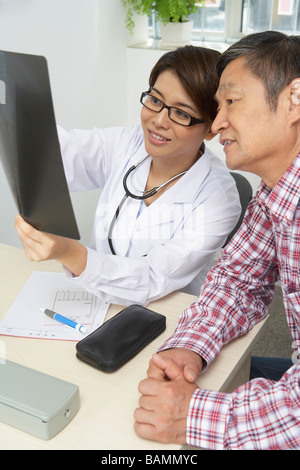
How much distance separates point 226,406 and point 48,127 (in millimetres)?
560

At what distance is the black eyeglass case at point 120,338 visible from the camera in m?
1.01

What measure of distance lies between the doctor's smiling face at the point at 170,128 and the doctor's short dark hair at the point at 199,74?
0.05 ft

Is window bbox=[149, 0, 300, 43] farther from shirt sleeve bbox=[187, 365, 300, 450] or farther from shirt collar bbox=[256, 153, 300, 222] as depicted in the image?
shirt sleeve bbox=[187, 365, 300, 450]

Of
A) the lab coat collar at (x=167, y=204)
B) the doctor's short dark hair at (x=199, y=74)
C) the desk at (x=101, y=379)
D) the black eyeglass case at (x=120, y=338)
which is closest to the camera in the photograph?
the desk at (x=101, y=379)

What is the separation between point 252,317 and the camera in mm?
1197

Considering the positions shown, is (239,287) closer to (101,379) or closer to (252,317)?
(252,317)

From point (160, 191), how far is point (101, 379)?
0.74 meters

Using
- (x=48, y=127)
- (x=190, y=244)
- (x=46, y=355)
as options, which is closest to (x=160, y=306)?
(x=190, y=244)

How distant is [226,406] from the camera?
904 millimetres

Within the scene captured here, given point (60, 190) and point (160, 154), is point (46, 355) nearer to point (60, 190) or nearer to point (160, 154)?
point (60, 190)

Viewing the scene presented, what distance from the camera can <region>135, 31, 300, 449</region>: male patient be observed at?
881mm

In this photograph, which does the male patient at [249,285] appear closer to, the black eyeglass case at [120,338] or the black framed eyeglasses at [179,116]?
the black eyeglass case at [120,338]

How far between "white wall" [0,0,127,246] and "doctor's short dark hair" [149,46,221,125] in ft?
2.82

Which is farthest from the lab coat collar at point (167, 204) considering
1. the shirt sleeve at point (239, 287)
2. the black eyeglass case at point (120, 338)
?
the black eyeglass case at point (120, 338)
